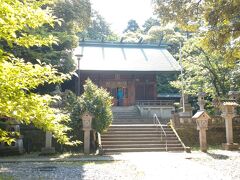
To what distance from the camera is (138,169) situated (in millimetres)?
10312

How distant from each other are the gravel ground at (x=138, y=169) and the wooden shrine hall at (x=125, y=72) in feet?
50.9

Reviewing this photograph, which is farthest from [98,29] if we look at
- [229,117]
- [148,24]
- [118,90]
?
[229,117]

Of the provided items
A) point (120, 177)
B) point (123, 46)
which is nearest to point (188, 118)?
point (120, 177)

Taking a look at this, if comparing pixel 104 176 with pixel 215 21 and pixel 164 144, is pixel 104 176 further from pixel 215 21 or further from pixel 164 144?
pixel 164 144

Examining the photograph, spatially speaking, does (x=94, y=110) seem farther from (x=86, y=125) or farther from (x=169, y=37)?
(x=169, y=37)

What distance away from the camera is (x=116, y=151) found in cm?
1554

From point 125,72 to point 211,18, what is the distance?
18.0 metres

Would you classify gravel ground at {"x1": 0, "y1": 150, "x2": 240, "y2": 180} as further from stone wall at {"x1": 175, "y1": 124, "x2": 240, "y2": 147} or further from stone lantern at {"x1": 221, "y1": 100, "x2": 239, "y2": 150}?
stone wall at {"x1": 175, "y1": 124, "x2": 240, "y2": 147}

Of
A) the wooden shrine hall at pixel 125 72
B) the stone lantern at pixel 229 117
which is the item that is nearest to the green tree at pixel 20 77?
the stone lantern at pixel 229 117

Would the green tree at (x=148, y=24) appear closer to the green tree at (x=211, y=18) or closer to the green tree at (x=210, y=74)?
the green tree at (x=210, y=74)

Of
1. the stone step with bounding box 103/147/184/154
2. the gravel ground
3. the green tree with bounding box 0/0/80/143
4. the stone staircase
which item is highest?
the green tree with bounding box 0/0/80/143

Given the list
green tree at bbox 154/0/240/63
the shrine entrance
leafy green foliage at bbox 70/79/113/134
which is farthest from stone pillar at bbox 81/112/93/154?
the shrine entrance

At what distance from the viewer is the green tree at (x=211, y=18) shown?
959 centimetres

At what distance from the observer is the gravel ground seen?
356 inches
